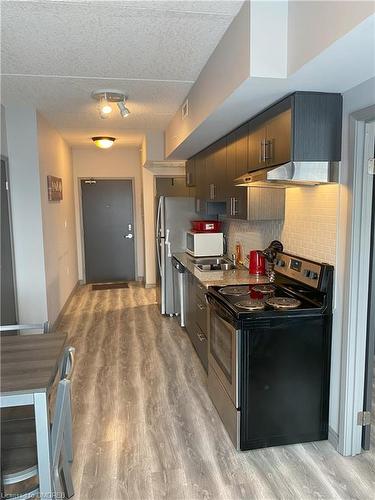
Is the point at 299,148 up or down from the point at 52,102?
down

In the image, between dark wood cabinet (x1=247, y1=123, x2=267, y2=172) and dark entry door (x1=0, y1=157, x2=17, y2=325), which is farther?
dark entry door (x1=0, y1=157, x2=17, y2=325)

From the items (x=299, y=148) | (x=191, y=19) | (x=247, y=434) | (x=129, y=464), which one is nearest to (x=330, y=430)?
(x=247, y=434)

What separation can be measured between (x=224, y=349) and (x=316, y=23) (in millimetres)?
1907

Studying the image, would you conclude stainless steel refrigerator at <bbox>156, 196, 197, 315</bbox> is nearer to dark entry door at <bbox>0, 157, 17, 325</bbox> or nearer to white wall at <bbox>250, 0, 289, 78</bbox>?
dark entry door at <bbox>0, 157, 17, 325</bbox>

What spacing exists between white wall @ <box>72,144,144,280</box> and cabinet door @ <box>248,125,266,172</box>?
454cm

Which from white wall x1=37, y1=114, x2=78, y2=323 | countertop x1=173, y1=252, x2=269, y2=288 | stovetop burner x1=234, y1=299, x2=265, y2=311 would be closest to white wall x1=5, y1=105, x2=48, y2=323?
white wall x1=37, y1=114, x2=78, y2=323

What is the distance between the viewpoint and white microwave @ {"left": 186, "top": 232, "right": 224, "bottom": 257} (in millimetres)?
4539

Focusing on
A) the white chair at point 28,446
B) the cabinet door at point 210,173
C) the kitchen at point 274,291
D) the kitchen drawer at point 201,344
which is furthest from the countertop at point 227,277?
the white chair at point 28,446

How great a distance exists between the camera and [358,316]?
7.41 feet

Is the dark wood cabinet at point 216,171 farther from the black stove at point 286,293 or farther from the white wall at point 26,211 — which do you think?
the white wall at point 26,211

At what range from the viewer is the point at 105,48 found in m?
2.50

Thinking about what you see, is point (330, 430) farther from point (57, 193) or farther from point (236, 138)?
point (57, 193)

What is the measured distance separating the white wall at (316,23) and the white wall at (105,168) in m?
5.50

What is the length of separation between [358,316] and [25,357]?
186 cm
